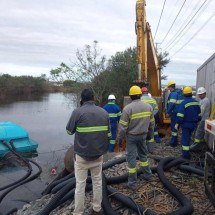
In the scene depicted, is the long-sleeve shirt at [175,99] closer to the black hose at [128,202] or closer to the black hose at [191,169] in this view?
the black hose at [191,169]

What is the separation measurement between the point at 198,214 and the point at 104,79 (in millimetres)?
25342

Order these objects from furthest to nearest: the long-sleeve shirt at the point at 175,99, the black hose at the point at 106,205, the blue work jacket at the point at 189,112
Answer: the long-sleeve shirt at the point at 175,99
the blue work jacket at the point at 189,112
the black hose at the point at 106,205

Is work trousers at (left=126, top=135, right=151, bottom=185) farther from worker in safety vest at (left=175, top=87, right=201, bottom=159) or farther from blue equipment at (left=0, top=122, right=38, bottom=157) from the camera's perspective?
blue equipment at (left=0, top=122, right=38, bottom=157)

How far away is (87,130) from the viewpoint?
4992mm

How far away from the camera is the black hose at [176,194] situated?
512 cm

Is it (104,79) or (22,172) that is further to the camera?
(104,79)

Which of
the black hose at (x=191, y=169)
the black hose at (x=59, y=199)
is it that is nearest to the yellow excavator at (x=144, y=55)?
the black hose at (x=191, y=169)

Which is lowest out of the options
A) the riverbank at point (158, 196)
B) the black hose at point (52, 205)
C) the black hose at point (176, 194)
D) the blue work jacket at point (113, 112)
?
the black hose at point (52, 205)

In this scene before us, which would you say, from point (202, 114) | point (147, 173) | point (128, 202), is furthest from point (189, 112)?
point (128, 202)

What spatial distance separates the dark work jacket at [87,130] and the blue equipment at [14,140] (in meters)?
9.50

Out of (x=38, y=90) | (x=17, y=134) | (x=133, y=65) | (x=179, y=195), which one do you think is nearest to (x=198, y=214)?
(x=179, y=195)

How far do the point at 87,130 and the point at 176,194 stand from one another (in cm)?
206

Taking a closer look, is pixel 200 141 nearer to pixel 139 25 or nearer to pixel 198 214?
pixel 198 214

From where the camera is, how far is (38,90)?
235 ft
